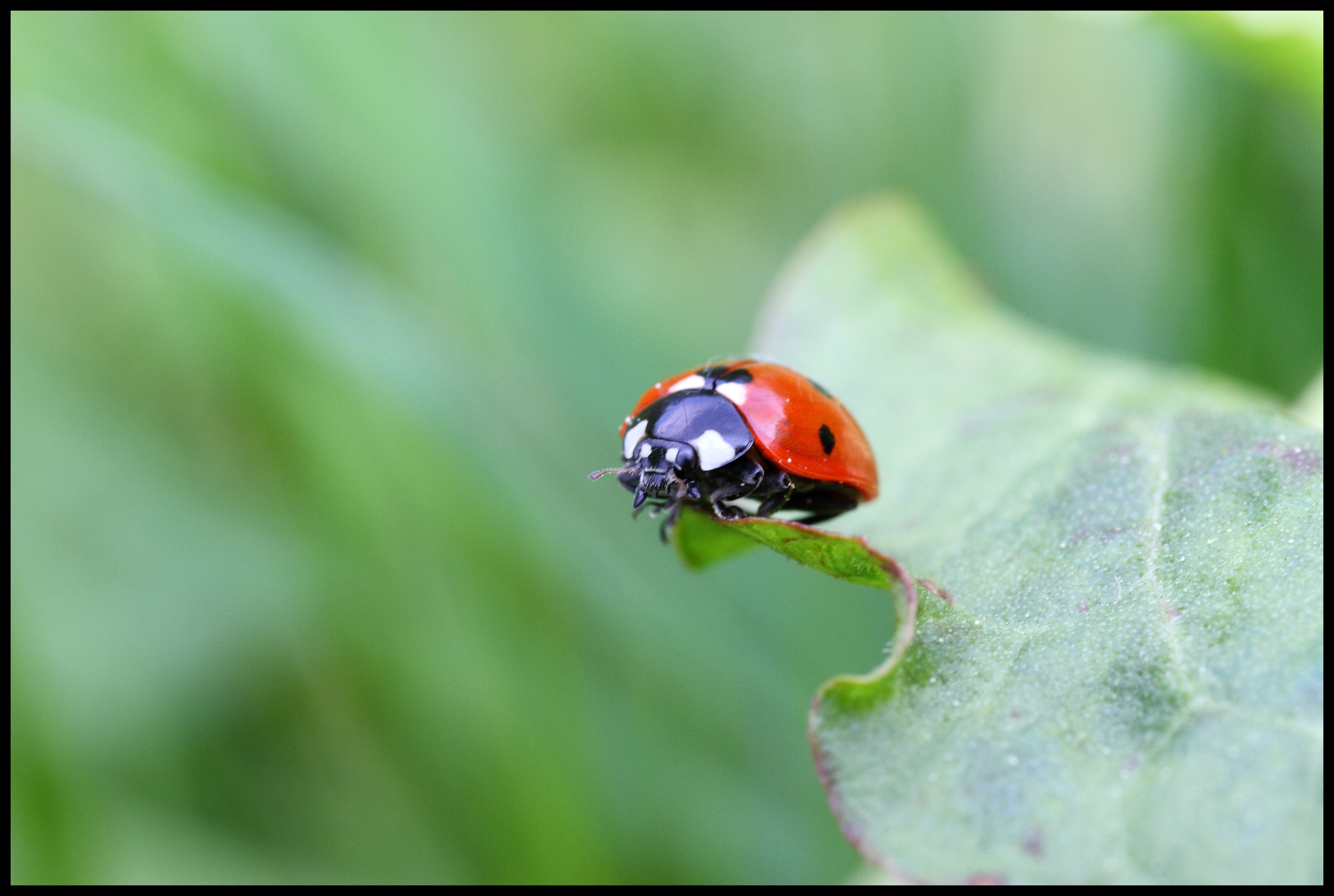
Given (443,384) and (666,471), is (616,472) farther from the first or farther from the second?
(443,384)

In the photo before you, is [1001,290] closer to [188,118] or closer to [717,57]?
[717,57]

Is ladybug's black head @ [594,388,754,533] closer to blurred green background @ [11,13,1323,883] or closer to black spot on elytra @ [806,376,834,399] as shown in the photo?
black spot on elytra @ [806,376,834,399]

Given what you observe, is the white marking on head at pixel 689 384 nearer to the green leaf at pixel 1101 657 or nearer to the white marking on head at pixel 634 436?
the white marking on head at pixel 634 436

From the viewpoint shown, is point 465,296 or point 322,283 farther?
point 465,296

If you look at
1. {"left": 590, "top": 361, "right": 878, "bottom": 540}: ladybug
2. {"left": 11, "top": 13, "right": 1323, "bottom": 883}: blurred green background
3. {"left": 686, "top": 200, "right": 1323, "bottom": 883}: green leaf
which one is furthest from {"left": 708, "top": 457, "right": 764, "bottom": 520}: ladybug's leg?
{"left": 11, "top": 13, "right": 1323, "bottom": 883}: blurred green background

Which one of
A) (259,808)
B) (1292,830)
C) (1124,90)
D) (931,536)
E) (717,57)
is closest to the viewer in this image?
(1292,830)

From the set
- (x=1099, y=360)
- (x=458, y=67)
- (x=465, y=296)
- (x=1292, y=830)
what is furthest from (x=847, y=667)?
(x=458, y=67)
